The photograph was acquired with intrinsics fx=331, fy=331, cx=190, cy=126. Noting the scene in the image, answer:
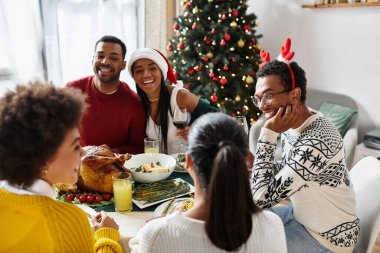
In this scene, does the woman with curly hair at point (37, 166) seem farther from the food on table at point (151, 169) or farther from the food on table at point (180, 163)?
the food on table at point (180, 163)

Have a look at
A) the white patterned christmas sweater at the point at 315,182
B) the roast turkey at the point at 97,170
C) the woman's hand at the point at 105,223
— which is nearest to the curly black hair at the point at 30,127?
the woman's hand at the point at 105,223

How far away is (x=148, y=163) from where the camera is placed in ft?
5.66

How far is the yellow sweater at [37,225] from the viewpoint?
897mm

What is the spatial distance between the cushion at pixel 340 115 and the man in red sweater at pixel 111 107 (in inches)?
79.0

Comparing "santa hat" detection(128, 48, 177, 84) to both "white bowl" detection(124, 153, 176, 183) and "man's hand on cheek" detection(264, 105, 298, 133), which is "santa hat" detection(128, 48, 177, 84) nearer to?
"white bowl" detection(124, 153, 176, 183)

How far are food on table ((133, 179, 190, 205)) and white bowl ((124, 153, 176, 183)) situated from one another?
28 millimetres

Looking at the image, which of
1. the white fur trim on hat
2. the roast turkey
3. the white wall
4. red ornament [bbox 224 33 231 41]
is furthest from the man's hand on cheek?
the white wall

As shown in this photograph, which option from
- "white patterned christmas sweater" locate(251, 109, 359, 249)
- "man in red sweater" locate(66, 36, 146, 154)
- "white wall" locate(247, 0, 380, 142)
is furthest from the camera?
"white wall" locate(247, 0, 380, 142)

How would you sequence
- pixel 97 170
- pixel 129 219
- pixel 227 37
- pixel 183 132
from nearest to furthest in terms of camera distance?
pixel 129 219 → pixel 97 170 → pixel 183 132 → pixel 227 37

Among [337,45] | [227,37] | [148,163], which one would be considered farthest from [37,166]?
[337,45]

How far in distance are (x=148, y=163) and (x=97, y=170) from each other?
0.36m

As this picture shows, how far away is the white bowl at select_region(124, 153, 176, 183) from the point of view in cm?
153

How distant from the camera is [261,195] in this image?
4.38ft

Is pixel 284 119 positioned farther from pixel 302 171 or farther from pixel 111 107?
pixel 111 107
